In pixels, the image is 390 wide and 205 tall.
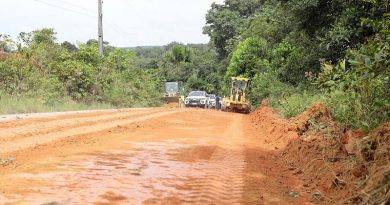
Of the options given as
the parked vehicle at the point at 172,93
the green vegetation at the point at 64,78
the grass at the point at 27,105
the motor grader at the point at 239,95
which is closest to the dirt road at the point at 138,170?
the grass at the point at 27,105

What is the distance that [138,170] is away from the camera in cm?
820

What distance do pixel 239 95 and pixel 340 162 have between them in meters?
28.6

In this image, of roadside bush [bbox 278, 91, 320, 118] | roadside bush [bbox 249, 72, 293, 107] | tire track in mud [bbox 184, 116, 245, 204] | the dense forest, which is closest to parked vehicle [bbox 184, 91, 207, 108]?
the dense forest

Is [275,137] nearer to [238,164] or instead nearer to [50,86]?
[238,164]

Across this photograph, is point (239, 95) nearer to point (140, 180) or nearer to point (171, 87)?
point (171, 87)

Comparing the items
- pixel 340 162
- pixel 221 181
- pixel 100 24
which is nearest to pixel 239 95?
pixel 100 24

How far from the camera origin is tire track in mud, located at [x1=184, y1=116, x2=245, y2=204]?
6356 millimetres

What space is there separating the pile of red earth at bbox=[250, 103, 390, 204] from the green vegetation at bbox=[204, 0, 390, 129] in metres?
0.44

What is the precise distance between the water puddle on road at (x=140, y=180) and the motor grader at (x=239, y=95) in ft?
85.6

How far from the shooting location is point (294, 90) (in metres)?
23.8

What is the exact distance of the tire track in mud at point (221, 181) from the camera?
6.36 meters

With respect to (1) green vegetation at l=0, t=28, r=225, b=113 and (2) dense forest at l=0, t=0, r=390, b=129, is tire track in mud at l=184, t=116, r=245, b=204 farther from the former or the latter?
(1) green vegetation at l=0, t=28, r=225, b=113

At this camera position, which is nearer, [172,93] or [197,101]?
[197,101]

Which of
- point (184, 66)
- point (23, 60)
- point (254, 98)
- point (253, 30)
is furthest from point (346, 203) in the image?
point (184, 66)
